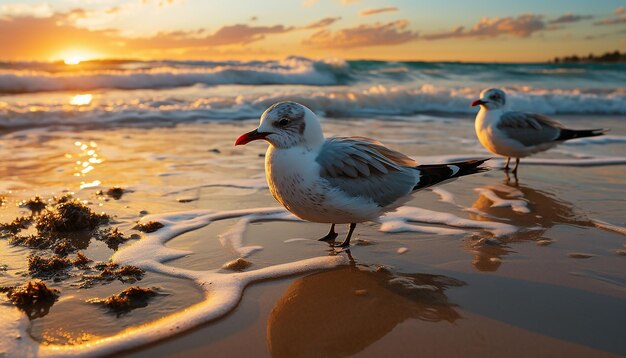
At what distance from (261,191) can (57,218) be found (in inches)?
79.0

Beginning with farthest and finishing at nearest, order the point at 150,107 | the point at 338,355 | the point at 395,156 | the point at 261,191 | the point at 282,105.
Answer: the point at 150,107 < the point at 261,191 < the point at 395,156 < the point at 282,105 < the point at 338,355

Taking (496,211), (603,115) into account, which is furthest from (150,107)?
(603,115)

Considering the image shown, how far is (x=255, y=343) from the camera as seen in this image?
8.38 feet

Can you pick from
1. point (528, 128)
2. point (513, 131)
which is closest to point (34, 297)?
point (513, 131)

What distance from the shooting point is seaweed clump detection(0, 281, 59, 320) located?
2.84 meters

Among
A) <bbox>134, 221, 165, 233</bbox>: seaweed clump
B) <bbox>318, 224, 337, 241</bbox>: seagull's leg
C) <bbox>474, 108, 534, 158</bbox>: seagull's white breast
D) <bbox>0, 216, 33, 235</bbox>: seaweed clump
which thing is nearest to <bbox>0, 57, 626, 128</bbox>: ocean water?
<bbox>474, 108, 534, 158</bbox>: seagull's white breast

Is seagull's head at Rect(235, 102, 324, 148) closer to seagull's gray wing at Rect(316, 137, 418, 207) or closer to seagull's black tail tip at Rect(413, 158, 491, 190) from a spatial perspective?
seagull's gray wing at Rect(316, 137, 418, 207)

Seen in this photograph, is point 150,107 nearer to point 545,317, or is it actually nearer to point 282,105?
point 282,105

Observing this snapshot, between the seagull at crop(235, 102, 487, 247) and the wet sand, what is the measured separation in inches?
15.0

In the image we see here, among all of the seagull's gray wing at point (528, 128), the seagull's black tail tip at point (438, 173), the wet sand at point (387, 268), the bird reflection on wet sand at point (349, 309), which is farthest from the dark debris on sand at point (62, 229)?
the seagull's gray wing at point (528, 128)

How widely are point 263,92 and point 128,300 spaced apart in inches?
615

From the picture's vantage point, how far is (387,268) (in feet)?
11.5

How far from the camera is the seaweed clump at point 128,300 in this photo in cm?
285

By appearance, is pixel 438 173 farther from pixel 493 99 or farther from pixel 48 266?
pixel 493 99
